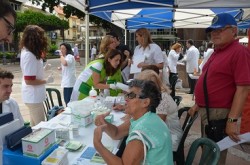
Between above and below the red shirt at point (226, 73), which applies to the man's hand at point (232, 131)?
below

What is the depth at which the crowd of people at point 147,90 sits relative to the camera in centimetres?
145

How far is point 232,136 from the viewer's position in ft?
7.49

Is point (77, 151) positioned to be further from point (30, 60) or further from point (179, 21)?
point (179, 21)

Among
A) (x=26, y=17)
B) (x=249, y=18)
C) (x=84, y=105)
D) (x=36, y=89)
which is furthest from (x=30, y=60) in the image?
(x=26, y=17)

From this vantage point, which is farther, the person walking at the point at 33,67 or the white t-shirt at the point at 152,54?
the white t-shirt at the point at 152,54

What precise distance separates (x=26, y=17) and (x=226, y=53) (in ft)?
86.0

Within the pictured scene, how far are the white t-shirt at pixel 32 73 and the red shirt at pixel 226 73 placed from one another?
1886 mm

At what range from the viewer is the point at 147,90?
1632 mm

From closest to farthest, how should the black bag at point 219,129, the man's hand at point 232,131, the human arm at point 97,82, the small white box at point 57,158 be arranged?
1. the small white box at point 57,158
2. the man's hand at point 232,131
3. the black bag at point 219,129
4. the human arm at point 97,82

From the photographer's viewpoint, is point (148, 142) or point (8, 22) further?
point (148, 142)

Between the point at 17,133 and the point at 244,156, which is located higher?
the point at 17,133

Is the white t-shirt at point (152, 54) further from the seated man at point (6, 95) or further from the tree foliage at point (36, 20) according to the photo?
the tree foliage at point (36, 20)

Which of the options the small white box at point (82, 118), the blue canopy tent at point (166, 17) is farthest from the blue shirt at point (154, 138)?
the blue canopy tent at point (166, 17)

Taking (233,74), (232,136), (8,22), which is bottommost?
(232,136)
